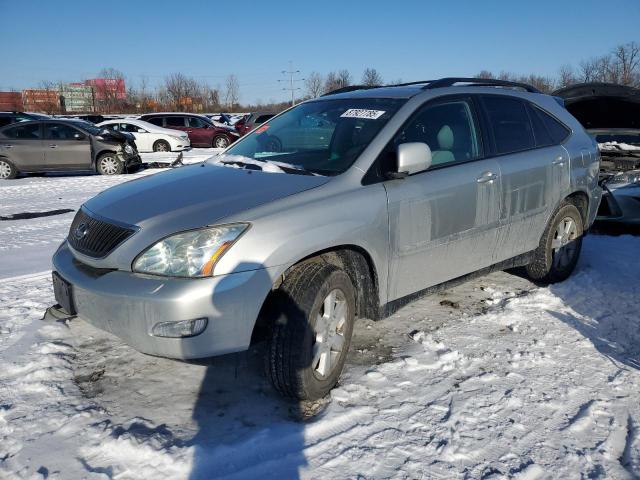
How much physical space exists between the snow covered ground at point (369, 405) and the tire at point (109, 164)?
965cm

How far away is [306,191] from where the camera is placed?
2.99m

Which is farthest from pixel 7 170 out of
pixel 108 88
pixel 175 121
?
pixel 108 88

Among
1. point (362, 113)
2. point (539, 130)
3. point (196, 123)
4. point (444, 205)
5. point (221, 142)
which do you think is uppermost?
point (196, 123)

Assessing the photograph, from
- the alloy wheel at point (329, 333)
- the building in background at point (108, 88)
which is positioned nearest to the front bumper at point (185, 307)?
the alloy wheel at point (329, 333)

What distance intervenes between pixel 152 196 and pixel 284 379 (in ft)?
4.45

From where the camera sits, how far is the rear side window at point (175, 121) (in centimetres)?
2106

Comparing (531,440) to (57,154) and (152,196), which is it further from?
(57,154)

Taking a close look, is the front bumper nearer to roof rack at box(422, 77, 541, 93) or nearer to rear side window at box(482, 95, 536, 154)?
roof rack at box(422, 77, 541, 93)

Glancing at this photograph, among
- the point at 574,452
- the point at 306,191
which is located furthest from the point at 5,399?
the point at 574,452

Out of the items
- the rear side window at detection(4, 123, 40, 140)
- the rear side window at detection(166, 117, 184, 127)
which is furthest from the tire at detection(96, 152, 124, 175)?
the rear side window at detection(166, 117, 184, 127)

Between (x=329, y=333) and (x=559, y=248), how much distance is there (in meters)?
2.85

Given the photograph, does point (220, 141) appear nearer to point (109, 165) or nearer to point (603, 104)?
point (109, 165)

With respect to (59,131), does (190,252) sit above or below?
below

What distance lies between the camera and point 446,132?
3.81 meters
